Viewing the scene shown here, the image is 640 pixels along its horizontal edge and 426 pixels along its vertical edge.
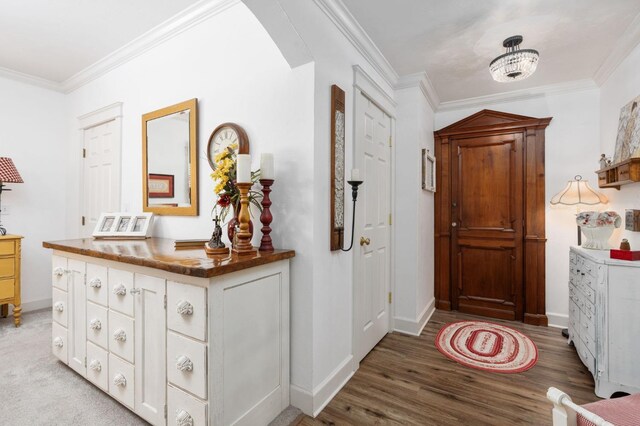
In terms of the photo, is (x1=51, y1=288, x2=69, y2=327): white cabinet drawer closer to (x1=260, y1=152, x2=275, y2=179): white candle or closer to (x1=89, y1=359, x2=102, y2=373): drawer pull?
(x1=89, y1=359, x2=102, y2=373): drawer pull

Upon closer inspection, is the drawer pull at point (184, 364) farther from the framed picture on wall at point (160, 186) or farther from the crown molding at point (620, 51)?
the crown molding at point (620, 51)

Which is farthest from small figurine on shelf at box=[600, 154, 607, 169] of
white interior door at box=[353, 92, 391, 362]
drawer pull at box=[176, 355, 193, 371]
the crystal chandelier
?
drawer pull at box=[176, 355, 193, 371]

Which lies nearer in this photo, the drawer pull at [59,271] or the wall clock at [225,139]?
the wall clock at [225,139]

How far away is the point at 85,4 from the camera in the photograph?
2.16 meters

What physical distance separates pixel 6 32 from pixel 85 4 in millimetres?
1034

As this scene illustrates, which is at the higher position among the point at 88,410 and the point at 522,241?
the point at 522,241

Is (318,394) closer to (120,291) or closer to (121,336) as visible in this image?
(121,336)

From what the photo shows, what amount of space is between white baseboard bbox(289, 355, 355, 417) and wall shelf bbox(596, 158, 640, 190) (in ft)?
8.19

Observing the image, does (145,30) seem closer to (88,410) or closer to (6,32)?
(6,32)

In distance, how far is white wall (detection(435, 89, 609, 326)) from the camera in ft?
10.5

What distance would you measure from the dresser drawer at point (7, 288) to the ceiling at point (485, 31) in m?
3.94

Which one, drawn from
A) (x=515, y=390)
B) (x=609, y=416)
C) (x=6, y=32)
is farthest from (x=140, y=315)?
(x=6, y=32)

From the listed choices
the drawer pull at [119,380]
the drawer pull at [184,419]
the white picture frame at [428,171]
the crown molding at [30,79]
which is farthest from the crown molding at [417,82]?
the crown molding at [30,79]

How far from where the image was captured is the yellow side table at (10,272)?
9.51ft
